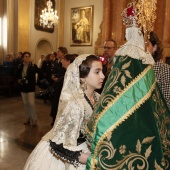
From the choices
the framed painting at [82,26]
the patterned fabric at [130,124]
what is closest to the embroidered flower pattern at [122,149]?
the patterned fabric at [130,124]

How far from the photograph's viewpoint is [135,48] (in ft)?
3.84

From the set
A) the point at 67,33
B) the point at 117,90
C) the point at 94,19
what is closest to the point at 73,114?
the point at 117,90

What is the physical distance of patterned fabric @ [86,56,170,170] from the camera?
1026 mm

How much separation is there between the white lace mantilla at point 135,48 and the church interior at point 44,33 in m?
4.40

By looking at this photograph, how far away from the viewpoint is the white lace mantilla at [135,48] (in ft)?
3.71

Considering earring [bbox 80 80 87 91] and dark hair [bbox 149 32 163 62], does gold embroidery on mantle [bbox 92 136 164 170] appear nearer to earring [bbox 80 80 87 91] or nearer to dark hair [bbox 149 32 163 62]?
earring [bbox 80 80 87 91]

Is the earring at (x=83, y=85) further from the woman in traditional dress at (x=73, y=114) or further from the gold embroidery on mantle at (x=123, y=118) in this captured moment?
the gold embroidery on mantle at (x=123, y=118)

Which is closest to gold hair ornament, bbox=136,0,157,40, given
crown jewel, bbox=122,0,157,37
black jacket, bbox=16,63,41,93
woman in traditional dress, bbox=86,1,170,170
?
crown jewel, bbox=122,0,157,37

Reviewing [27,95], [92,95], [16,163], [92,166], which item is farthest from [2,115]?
[92,166]

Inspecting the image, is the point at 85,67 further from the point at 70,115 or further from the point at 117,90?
the point at 117,90

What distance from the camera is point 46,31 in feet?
44.3

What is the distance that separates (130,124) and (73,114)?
0.75 m

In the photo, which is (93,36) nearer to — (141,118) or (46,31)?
(46,31)

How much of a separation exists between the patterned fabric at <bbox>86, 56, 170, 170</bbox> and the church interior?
4.39 meters
